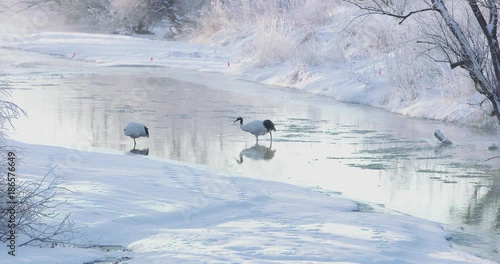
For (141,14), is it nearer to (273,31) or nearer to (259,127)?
(273,31)

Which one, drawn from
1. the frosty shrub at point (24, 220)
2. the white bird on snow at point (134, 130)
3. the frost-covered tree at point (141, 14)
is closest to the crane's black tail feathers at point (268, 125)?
the white bird on snow at point (134, 130)

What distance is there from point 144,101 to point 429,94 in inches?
310

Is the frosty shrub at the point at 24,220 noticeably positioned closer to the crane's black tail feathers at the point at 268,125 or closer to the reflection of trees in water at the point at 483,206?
the reflection of trees in water at the point at 483,206

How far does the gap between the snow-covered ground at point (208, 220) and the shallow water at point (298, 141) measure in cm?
83

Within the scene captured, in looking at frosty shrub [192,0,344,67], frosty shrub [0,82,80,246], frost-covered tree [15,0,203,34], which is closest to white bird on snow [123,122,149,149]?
frosty shrub [0,82,80,246]

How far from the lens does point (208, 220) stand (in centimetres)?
989

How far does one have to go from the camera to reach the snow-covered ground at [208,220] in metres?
8.27

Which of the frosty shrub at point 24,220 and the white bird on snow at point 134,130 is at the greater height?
the white bird on snow at point 134,130

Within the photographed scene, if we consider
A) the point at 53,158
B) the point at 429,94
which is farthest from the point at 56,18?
the point at 53,158

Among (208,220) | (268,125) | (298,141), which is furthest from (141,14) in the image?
(208,220)

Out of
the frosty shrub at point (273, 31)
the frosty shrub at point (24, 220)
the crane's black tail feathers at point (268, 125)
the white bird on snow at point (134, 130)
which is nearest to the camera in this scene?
the frosty shrub at point (24, 220)

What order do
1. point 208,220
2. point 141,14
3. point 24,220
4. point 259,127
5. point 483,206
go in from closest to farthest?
point 24,220 < point 208,220 < point 483,206 < point 259,127 < point 141,14

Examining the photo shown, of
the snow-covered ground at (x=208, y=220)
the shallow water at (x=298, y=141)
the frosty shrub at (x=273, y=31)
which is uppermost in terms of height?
the frosty shrub at (x=273, y=31)

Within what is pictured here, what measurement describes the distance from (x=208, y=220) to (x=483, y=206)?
13.6ft
